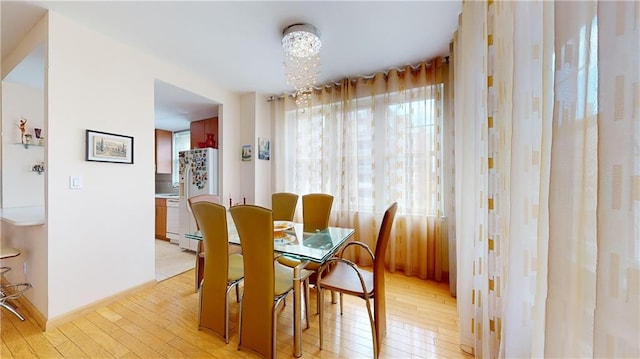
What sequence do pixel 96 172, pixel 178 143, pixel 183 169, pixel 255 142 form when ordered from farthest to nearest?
pixel 178 143, pixel 183 169, pixel 255 142, pixel 96 172

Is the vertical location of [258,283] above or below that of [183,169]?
below

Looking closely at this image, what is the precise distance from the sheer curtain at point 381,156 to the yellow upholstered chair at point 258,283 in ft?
5.97

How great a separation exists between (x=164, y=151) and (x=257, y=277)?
5.23 m

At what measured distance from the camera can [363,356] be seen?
1633 mm

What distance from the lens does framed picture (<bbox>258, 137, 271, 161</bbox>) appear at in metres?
3.83

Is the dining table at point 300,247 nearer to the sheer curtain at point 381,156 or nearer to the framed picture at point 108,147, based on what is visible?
the sheer curtain at point 381,156

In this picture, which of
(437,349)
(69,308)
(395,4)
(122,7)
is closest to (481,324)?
(437,349)

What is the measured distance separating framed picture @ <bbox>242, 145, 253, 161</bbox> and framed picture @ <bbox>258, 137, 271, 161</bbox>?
16cm

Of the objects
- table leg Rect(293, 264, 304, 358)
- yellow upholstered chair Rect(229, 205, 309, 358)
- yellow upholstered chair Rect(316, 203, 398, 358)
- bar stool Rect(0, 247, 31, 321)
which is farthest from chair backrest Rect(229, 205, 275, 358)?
bar stool Rect(0, 247, 31, 321)

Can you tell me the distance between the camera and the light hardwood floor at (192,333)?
1.66 meters

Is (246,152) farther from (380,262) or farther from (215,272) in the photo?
(380,262)

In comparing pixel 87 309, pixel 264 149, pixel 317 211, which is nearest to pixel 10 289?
pixel 87 309

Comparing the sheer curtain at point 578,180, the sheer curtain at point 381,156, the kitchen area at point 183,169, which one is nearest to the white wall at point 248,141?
the kitchen area at point 183,169

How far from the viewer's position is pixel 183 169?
4.01 meters
